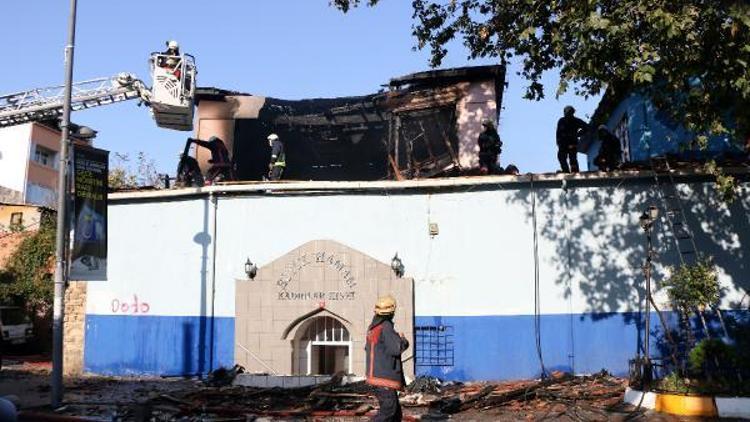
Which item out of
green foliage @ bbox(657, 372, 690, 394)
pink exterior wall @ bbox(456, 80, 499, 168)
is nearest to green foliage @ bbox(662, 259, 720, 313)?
green foliage @ bbox(657, 372, 690, 394)

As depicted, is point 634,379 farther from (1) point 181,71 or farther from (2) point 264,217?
(1) point 181,71

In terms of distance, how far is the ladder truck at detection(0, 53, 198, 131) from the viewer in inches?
765

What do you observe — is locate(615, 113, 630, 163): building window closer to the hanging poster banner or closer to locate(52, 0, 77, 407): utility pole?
the hanging poster banner

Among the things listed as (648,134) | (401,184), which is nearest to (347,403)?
(401,184)

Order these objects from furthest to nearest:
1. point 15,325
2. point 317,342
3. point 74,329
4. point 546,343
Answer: point 15,325
point 74,329
point 317,342
point 546,343

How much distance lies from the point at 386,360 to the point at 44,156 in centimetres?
4107

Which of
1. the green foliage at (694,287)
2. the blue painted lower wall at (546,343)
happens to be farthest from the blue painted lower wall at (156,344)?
the green foliage at (694,287)

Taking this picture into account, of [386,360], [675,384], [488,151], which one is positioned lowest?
[675,384]

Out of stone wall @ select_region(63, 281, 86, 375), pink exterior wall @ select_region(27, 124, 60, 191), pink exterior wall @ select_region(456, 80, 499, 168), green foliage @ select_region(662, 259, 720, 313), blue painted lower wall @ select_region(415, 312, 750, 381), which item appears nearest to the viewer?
green foliage @ select_region(662, 259, 720, 313)

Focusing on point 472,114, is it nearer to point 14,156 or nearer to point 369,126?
point 369,126

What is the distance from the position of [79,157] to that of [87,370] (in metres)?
6.85

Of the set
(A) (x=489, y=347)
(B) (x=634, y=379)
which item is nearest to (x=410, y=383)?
(A) (x=489, y=347)

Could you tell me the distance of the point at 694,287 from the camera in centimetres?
1223

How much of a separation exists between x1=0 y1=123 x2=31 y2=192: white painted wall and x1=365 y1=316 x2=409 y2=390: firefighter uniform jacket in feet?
127
